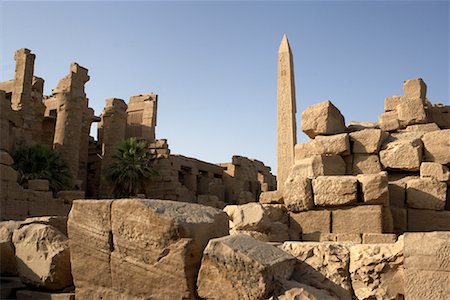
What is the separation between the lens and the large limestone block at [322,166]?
8250 mm

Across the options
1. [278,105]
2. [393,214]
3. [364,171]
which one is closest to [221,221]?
[393,214]

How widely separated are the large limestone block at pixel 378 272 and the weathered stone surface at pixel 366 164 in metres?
4.75

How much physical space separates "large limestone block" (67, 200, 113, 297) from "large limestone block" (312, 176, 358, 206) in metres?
4.30

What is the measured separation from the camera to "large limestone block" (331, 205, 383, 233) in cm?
679

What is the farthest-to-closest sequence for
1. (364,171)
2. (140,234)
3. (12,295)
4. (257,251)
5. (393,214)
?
(364,171) < (393,214) < (12,295) < (140,234) < (257,251)

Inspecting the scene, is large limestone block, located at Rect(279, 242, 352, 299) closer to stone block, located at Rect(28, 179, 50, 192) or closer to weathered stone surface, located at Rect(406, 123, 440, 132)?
weathered stone surface, located at Rect(406, 123, 440, 132)

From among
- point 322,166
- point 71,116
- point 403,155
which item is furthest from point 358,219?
point 71,116

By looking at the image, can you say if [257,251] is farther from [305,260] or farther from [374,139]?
[374,139]

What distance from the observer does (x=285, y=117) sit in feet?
42.9

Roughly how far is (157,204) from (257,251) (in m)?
0.82

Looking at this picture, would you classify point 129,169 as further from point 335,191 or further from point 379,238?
point 379,238

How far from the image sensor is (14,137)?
2103cm

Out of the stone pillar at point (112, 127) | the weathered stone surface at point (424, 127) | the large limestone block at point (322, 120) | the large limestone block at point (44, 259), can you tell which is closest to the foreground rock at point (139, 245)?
the large limestone block at point (44, 259)


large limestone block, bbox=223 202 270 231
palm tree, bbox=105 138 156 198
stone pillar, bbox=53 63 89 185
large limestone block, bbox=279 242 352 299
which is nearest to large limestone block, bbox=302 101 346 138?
large limestone block, bbox=223 202 270 231
